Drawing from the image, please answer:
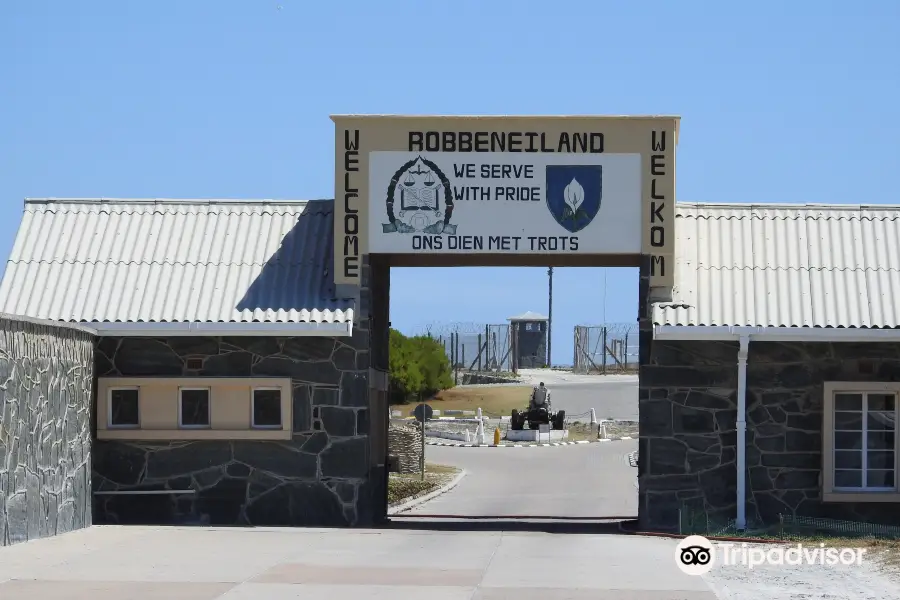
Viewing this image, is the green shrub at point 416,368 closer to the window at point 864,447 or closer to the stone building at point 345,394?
the stone building at point 345,394

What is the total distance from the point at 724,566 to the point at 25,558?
7793 millimetres

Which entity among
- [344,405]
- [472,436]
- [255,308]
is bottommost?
[472,436]

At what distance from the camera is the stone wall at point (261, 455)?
66.5 ft

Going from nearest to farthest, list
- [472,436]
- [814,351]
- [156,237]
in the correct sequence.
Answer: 1. [814,351]
2. [156,237]
3. [472,436]

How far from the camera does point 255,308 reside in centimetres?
2033

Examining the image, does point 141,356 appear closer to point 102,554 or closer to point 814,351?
point 102,554

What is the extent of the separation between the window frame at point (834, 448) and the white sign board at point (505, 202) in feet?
11.8

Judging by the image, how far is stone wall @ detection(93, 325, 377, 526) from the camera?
20.3 m

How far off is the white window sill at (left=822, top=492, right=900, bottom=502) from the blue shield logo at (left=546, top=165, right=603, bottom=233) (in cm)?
529

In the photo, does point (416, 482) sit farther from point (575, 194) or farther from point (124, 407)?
point (575, 194)

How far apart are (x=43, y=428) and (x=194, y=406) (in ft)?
10.4

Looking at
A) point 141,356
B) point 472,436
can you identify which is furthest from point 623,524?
point 472,436

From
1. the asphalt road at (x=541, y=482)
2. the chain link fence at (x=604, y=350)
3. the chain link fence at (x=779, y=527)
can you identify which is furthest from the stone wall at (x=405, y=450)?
the chain link fence at (x=604, y=350)

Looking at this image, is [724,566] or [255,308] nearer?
[724,566]
